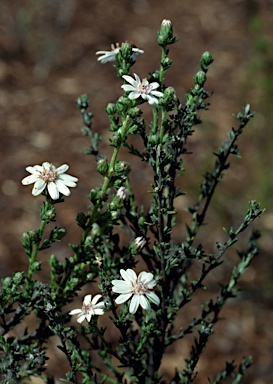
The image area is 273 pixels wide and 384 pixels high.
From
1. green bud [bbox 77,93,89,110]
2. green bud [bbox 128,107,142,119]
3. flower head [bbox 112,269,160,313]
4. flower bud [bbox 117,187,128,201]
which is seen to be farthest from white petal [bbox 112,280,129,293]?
green bud [bbox 77,93,89,110]

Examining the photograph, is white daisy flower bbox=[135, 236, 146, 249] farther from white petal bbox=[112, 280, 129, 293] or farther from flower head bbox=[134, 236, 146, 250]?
white petal bbox=[112, 280, 129, 293]

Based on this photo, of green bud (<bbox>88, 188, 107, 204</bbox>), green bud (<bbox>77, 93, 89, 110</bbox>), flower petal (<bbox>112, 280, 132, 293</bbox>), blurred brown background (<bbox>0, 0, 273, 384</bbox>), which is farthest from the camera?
blurred brown background (<bbox>0, 0, 273, 384</bbox>)

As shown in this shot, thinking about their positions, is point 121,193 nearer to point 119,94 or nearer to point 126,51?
point 126,51

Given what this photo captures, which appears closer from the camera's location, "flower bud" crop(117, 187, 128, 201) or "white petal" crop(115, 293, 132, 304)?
"white petal" crop(115, 293, 132, 304)

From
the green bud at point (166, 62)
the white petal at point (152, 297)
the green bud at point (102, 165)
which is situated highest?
the green bud at point (166, 62)

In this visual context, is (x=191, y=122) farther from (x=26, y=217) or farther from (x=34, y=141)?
(x=34, y=141)

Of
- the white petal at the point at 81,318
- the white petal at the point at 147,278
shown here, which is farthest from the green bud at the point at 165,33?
the white petal at the point at 81,318

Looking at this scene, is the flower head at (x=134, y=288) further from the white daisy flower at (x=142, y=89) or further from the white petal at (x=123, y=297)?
the white daisy flower at (x=142, y=89)

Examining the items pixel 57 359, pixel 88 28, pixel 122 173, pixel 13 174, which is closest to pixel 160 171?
pixel 122 173
